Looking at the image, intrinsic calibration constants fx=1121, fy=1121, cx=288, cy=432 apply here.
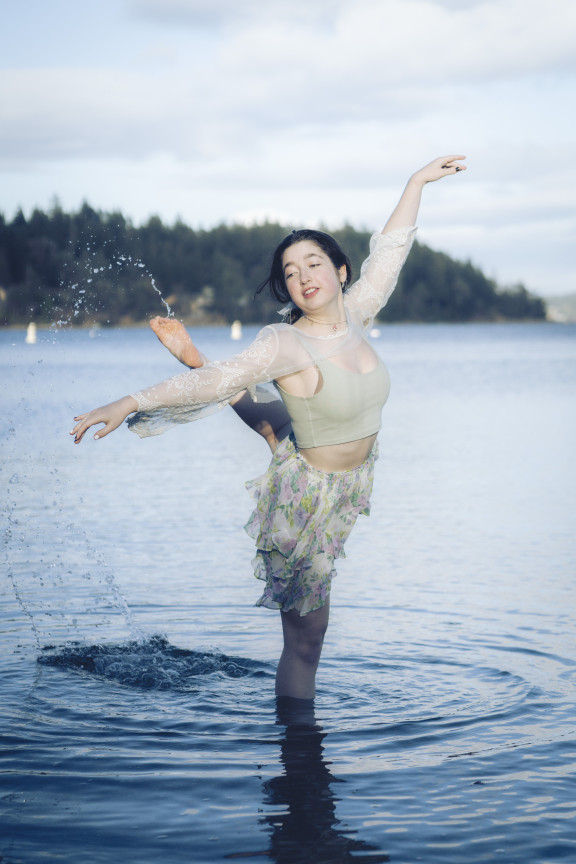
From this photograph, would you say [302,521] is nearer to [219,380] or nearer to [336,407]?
[336,407]

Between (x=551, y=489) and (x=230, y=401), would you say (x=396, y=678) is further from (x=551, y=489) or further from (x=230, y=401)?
(x=551, y=489)

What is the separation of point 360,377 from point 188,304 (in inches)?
5711

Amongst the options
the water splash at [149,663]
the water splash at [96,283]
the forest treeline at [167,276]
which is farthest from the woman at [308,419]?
the water splash at [96,283]

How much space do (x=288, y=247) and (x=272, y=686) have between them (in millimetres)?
2364

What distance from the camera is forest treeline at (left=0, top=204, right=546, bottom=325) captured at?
10644 centimetres

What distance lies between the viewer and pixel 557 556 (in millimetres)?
9062

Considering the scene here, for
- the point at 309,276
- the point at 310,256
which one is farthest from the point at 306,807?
the point at 310,256

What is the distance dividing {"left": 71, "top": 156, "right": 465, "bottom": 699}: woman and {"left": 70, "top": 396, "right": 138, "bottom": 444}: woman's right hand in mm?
216

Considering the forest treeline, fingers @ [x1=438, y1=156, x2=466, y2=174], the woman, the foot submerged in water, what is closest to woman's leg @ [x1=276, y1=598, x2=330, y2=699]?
the woman

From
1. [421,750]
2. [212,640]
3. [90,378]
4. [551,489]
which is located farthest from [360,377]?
[90,378]

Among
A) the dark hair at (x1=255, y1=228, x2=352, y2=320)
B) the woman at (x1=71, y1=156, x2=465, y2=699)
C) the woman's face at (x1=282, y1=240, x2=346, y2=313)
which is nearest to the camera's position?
the woman at (x1=71, y1=156, x2=465, y2=699)

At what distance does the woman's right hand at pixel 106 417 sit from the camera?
165 inches

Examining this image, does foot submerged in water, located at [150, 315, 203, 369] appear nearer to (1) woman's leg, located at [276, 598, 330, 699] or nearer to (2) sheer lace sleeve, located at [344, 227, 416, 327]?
(2) sheer lace sleeve, located at [344, 227, 416, 327]

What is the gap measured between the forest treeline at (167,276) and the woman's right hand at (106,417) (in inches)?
2695
